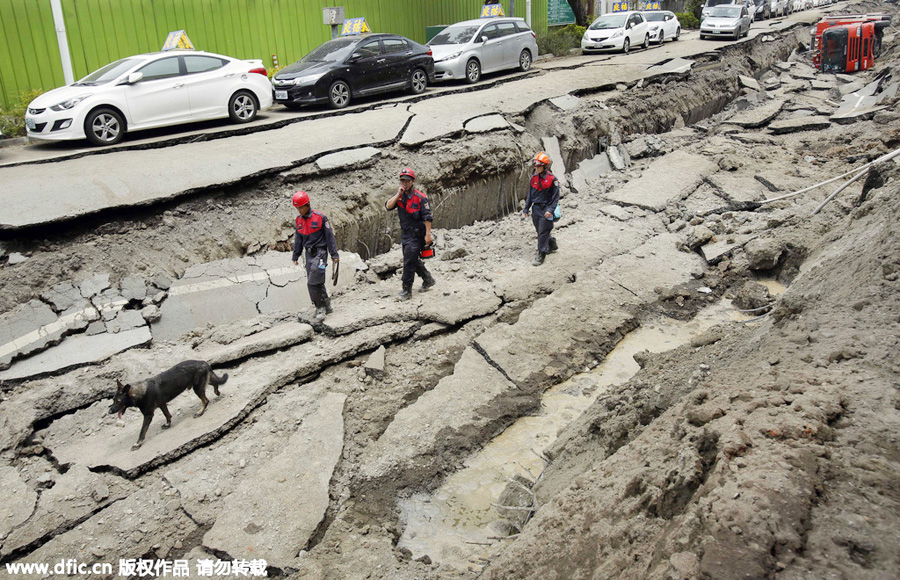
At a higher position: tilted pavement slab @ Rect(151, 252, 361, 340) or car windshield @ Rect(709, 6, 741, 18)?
car windshield @ Rect(709, 6, 741, 18)

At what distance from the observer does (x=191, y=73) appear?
1212 cm

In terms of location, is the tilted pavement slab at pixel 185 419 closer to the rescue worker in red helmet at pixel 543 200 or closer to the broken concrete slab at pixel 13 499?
the broken concrete slab at pixel 13 499

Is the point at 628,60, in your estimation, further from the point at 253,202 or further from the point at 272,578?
the point at 272,578

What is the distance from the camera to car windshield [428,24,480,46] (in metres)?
17.2

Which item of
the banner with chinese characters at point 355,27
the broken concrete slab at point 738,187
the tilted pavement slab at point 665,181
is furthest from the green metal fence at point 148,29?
the broken concrete slab at point 738,187

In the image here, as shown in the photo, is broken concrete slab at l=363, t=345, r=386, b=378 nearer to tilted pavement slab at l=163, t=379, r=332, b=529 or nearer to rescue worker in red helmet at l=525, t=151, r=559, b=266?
tilted pavement slab at l=163, t=379, r=332, b=529

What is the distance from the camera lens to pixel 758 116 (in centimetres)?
1683

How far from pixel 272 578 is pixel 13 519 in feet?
7.18

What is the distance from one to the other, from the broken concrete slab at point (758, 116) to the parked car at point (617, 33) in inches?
230

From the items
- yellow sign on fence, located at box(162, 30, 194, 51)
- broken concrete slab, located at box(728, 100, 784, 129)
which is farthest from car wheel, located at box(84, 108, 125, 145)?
broken concrete slab, located at box(728, 100, 784, 129)

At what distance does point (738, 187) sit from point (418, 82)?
7.62 m

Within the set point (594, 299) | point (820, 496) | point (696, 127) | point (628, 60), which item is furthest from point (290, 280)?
point (628, 60)

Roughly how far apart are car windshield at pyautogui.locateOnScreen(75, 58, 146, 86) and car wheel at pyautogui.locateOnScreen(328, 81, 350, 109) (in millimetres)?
3632

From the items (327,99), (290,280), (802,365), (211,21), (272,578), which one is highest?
(211,21)
